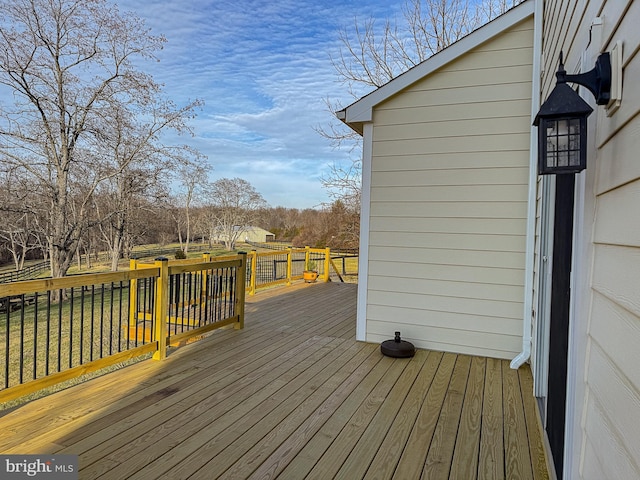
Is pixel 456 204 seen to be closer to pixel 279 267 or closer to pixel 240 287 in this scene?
pixel 240 287

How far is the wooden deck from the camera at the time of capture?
204cm

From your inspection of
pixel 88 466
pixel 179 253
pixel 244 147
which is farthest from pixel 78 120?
pixel 88 466

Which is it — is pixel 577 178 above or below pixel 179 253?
above

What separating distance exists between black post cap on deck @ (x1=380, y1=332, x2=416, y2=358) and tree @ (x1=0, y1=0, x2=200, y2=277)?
12342mm

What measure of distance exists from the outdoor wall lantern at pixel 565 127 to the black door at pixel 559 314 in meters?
0.67

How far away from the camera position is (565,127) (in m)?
1.27

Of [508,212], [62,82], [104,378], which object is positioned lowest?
[104,378]

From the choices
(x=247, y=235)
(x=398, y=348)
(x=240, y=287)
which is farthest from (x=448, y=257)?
(x=247, y=235)

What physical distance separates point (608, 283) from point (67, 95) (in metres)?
14.9

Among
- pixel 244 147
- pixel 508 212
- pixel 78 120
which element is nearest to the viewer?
pixel 508 212

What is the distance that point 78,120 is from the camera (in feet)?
41.0

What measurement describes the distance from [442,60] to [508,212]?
169cm

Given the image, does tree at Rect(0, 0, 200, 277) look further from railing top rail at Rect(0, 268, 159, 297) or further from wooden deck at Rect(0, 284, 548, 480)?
wooden deck at Rect(0, 284, 548, 480)

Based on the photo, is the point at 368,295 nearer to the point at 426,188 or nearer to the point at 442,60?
the point at 426,188
